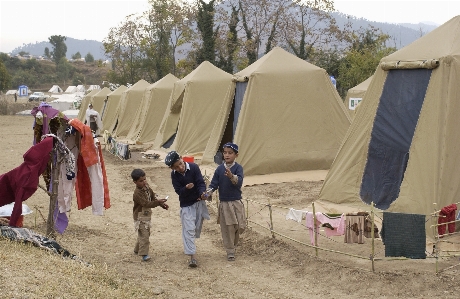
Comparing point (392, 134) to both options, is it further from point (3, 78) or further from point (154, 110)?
point (3, 78)

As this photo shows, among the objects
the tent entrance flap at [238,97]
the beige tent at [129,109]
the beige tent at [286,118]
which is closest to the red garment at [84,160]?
the beige tent at [286,118]

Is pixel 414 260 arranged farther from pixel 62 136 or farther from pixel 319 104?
pixel 319 104

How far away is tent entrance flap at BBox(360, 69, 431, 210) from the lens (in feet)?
24.9

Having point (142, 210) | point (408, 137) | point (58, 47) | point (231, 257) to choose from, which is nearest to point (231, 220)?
point (231, 257)

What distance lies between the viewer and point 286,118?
12.1m

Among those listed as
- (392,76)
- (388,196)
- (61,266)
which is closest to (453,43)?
(392,76)

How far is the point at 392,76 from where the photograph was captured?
794 cm

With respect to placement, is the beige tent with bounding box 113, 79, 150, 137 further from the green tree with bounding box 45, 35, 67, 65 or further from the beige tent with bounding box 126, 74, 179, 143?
the green tree with bounding box 45, 35, 67, 65

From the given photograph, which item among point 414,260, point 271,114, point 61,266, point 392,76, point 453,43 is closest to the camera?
point 61,266

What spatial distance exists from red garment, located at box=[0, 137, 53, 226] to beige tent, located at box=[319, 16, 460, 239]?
4053 mm

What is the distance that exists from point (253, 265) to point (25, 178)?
249 cm

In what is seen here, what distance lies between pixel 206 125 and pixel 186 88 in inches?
48.2

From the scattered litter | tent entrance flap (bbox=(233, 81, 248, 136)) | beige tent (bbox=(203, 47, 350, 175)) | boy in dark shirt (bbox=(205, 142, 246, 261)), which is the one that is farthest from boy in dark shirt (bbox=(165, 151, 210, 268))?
the scattered litter

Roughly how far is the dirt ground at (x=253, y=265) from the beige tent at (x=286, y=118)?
123 inches
